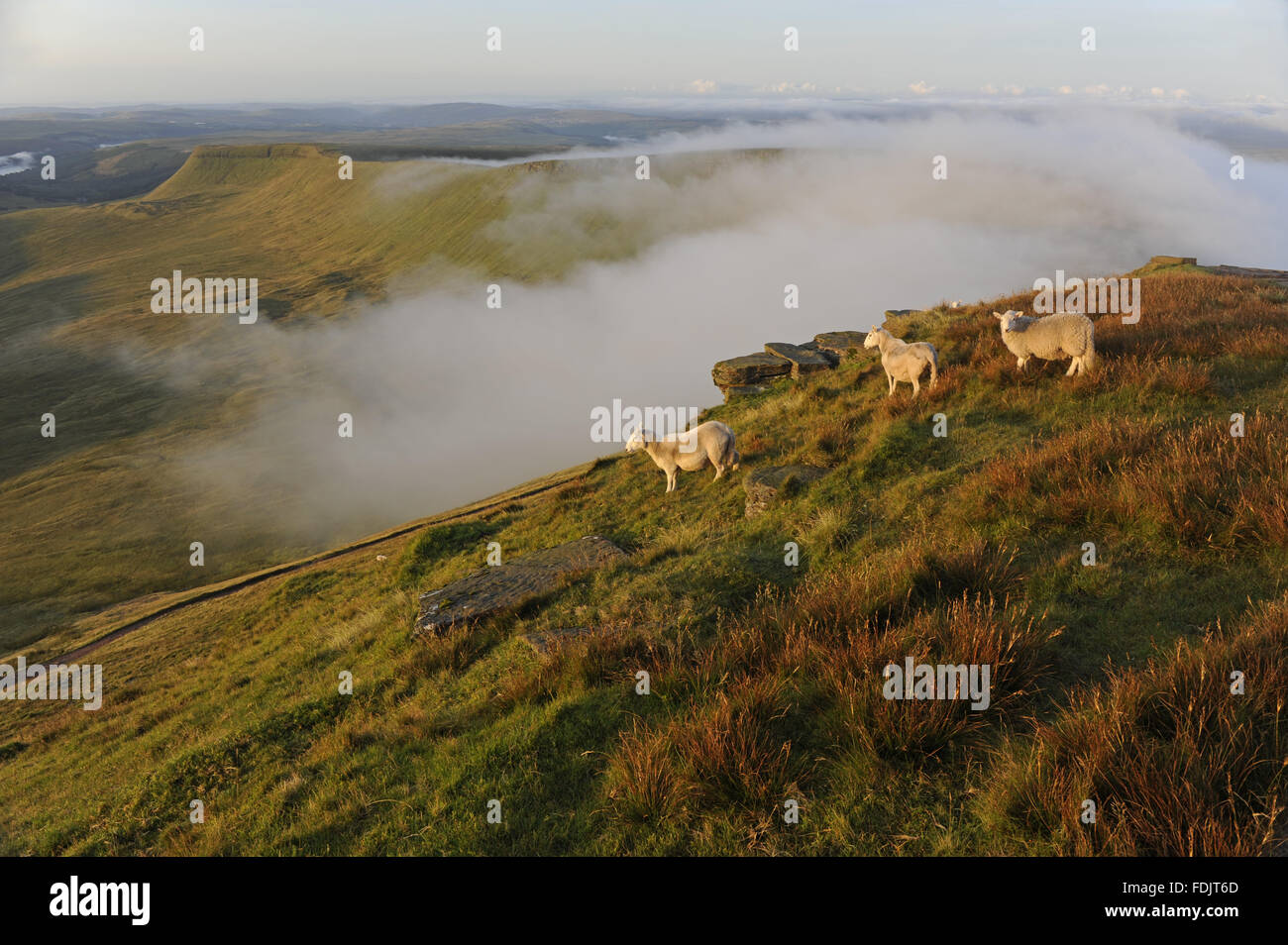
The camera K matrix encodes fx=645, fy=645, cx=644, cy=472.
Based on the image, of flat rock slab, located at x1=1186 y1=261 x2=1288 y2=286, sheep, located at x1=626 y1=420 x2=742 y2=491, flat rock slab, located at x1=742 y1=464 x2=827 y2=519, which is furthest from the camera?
flat rock slab, located at x1=1186 y1=261 x2=1288 y2=286

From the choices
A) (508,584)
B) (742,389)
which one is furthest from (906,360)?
(742,389)

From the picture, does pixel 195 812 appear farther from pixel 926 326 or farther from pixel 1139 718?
pixel 926 326

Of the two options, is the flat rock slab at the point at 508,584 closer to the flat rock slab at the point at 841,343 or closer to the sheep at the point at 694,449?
the sheep at the point at 694,449

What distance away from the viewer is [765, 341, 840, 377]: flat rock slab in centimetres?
2533

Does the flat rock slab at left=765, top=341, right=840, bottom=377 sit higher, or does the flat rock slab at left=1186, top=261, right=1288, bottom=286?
the flat rock slab at left=1186, top=261, right=1288, bottom=286

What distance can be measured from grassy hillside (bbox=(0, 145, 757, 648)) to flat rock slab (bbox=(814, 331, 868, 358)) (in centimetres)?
4145

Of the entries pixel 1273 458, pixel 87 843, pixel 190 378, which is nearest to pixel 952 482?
pixel 1273 458

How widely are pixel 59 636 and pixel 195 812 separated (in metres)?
33.6

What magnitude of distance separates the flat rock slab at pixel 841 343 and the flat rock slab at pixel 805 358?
300mm

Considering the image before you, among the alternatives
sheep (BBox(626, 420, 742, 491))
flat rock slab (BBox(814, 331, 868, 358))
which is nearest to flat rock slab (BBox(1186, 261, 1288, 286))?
flat rock slab (BBox(814, 331, 868, 358))

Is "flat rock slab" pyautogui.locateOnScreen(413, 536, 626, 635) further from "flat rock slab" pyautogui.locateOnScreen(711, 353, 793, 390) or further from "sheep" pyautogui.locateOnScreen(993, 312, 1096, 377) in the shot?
"flat rock slab" pyautogui.locateOnScreen(711, 353, 793, 390)

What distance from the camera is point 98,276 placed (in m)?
140

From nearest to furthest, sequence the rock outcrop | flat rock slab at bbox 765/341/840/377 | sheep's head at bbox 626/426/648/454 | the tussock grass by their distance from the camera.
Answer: the tussock grass, sheep's head at bbox 626/426/648/454, flat rock slab at bbox 765/341/840/377, the rock outcrop
